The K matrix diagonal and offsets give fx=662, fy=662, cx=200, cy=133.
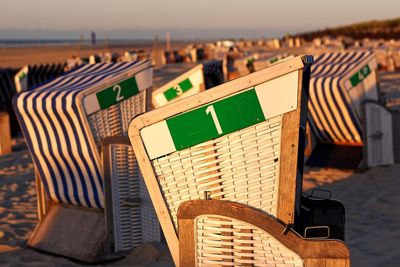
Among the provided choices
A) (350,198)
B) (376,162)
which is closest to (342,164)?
(376,162)

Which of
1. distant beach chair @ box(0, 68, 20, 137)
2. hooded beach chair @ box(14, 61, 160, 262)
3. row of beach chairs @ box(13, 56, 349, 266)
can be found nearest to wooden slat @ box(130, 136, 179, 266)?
row of beach chairs @ box(13, 56, 349, 266)

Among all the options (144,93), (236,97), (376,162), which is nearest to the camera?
(236,97)

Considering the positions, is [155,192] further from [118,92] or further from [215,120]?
[118,92]

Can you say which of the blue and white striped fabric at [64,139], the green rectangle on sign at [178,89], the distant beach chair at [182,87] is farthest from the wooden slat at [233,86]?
the green rectangle on sign at [178,89]

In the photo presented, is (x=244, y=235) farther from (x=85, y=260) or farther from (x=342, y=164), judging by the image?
(x=342, y=164)

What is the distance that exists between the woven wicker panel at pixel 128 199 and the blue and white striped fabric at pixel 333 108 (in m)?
3.82

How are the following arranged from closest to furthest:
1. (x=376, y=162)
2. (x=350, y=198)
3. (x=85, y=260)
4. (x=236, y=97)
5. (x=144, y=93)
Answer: (x=236, y=97) → (x=85, y=260) → (x=144, y=93) → (x=350, y=198) → (x=376, y=162)

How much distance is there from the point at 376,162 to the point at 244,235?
232 inches

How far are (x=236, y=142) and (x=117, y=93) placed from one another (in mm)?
2972

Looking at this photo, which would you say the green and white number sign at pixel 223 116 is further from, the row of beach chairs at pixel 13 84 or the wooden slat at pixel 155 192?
the row of beach chairs at pixel 13 84

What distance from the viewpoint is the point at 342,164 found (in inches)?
347

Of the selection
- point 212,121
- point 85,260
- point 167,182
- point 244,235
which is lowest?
point 85,260

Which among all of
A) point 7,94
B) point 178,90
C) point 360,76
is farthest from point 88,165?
point 7,94

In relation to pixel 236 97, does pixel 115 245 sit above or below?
below
